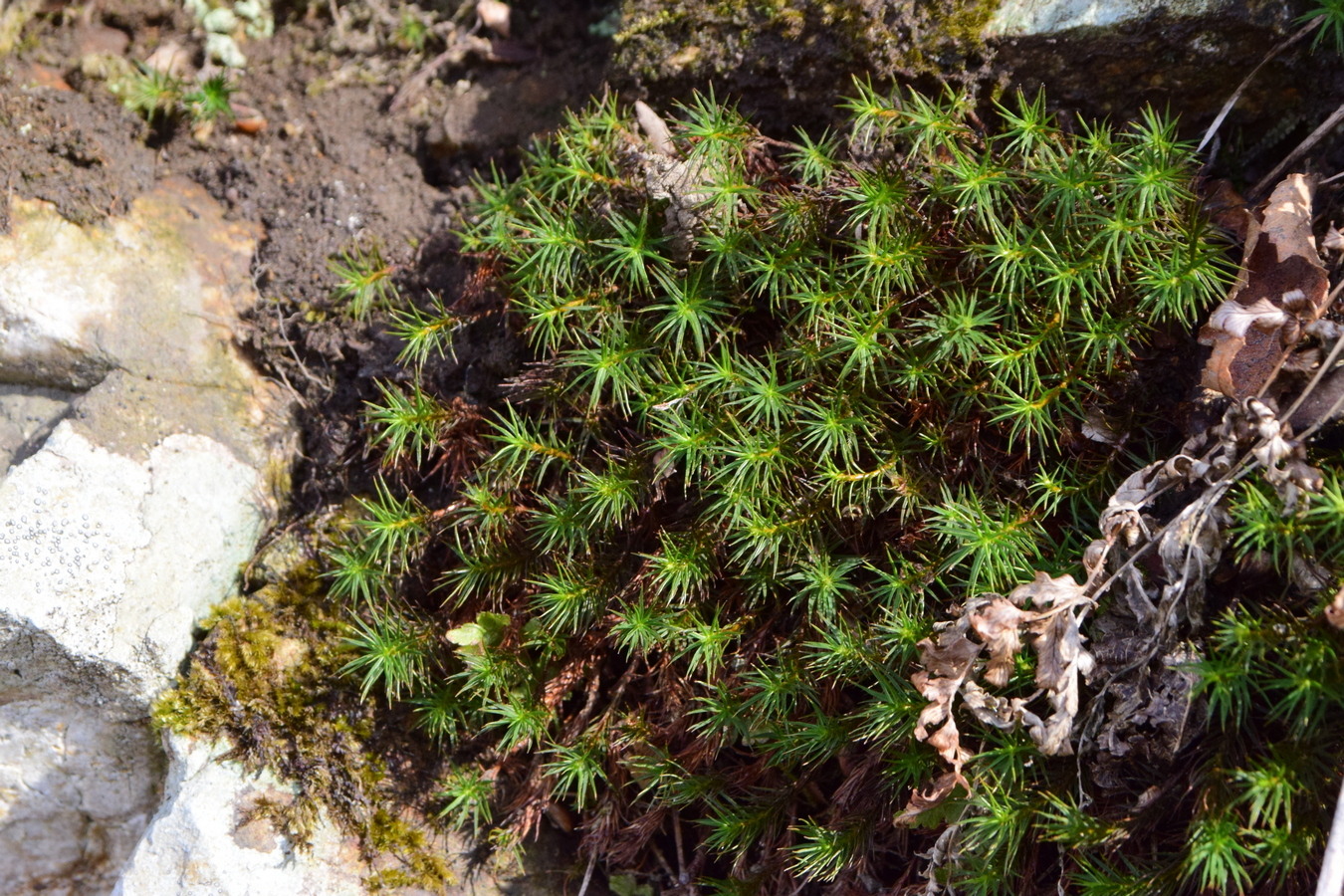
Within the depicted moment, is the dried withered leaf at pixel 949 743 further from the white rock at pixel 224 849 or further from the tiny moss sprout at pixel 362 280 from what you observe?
the tiny moss sprout at pixel 362 280

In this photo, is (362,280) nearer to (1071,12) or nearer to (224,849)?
(224,849)

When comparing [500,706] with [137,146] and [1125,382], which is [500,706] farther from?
[137,146]

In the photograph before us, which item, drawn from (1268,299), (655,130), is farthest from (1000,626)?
(655,130)

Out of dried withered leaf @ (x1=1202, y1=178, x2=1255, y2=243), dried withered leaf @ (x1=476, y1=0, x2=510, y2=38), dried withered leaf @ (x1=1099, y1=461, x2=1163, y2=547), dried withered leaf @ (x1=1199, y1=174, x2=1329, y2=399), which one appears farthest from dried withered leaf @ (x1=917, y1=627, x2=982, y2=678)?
dried withered leaf @ (x1=476, y1=0, x2=510, y2=38)

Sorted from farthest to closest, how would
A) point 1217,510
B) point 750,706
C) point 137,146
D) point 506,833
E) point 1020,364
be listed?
1. point 137,146
2. point 506,833
3. point 750,706
4. point 1020,364
5. point 1217,510

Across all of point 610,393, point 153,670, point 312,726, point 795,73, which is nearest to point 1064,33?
point 795,73

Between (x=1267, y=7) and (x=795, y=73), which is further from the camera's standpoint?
(x=795, y=73)

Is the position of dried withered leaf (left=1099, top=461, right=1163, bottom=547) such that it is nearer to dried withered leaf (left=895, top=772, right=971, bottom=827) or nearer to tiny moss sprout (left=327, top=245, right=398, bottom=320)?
dried withered leaf (left=895, top=772, right=971, bottom=827)
